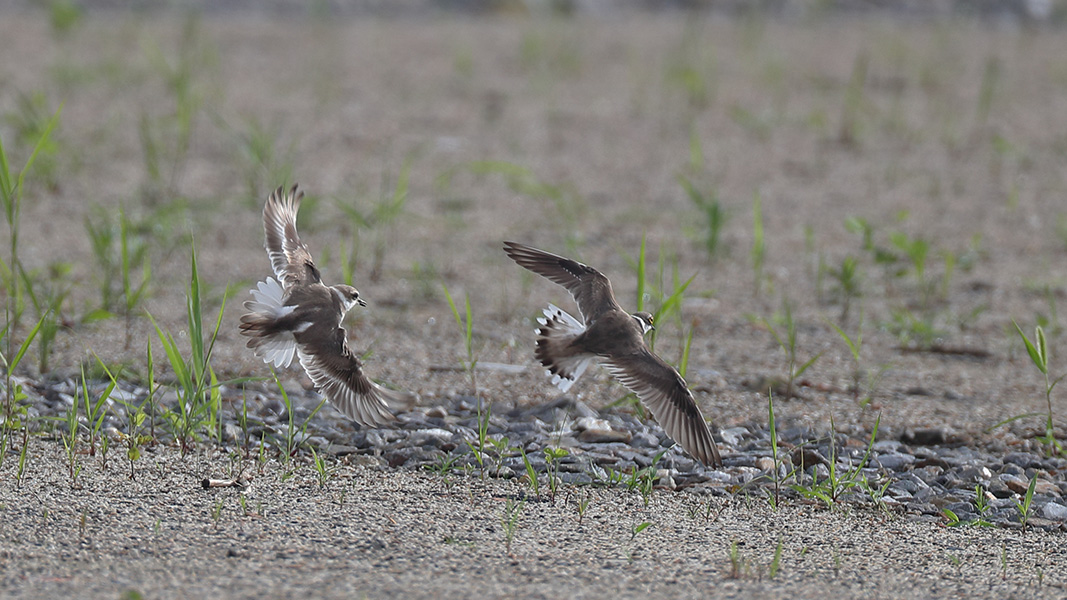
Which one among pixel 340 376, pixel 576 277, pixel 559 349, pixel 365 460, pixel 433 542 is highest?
pixel 576 277

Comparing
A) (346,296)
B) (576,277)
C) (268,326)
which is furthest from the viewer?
(576,277)

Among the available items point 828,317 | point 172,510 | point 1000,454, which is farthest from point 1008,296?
point 172,510

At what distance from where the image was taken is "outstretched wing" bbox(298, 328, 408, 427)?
339 cm

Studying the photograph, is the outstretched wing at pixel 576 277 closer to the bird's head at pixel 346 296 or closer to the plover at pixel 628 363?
the plover at pixel 628 363

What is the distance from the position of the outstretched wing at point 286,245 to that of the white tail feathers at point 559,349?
0.72 metres

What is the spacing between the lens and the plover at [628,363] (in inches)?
133

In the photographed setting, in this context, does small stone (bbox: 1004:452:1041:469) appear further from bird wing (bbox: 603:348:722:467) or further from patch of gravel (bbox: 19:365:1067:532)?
bird wing (bbox: 603:348:722:467)

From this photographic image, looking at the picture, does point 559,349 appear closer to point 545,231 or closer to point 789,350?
point 789,350

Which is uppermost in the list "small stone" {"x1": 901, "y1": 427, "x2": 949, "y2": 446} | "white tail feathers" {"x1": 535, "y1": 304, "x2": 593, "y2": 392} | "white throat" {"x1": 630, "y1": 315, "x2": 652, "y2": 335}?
"white throat" {"x1": 630, "y1": 315, "x2": 652, "y2": 335}

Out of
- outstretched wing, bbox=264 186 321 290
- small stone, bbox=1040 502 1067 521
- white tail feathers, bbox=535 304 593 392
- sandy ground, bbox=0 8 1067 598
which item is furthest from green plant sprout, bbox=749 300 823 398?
outstretched wing, bbox=264 186 321 290

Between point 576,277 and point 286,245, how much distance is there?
2.87 ft

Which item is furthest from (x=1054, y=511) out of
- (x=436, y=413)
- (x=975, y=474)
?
(x=436, y=413)

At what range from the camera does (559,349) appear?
3391 mm

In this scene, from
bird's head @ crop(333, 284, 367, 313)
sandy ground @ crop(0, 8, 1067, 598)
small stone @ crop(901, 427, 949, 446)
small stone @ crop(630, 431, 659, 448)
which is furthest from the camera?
small stone @ crop(901, 427, 949, 446)
